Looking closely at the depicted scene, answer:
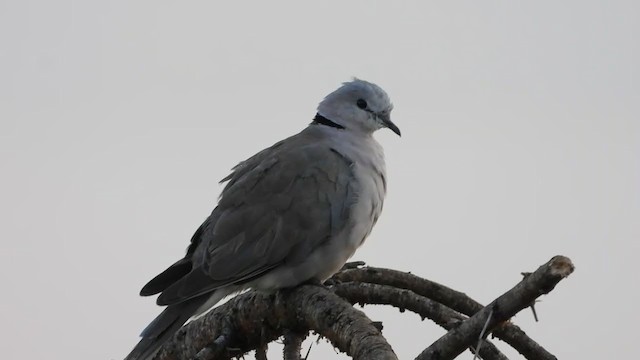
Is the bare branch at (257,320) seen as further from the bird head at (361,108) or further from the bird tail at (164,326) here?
the bird head at (361,108)

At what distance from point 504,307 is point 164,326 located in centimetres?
173

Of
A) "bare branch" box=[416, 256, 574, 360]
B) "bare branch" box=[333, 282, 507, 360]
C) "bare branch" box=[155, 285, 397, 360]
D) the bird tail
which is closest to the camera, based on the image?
"bare branch" box=[416, 256, 574, 360]

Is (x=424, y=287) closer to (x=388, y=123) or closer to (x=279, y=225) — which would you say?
(x=279, y=225)

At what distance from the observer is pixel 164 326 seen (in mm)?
3910

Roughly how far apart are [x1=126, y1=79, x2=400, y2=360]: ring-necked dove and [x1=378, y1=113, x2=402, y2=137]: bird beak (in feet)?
1.28

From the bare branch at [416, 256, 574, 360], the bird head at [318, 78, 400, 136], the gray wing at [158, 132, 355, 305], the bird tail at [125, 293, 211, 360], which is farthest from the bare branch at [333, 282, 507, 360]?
the bird head at [318, 78, 400, 136]

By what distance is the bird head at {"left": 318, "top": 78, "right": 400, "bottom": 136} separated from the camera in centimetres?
504

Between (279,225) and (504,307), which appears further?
(279,225)

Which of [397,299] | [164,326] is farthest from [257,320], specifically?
[397,299]

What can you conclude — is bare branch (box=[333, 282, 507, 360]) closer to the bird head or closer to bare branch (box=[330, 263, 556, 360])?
bare branch (box=[330, 263, 556, 360])

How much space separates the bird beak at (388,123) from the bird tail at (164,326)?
1.46 m

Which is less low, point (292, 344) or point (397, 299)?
point (397, 299)

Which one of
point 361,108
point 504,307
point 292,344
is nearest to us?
→ point 504,307

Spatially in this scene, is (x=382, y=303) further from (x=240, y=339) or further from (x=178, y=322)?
(x=178, y=322)
